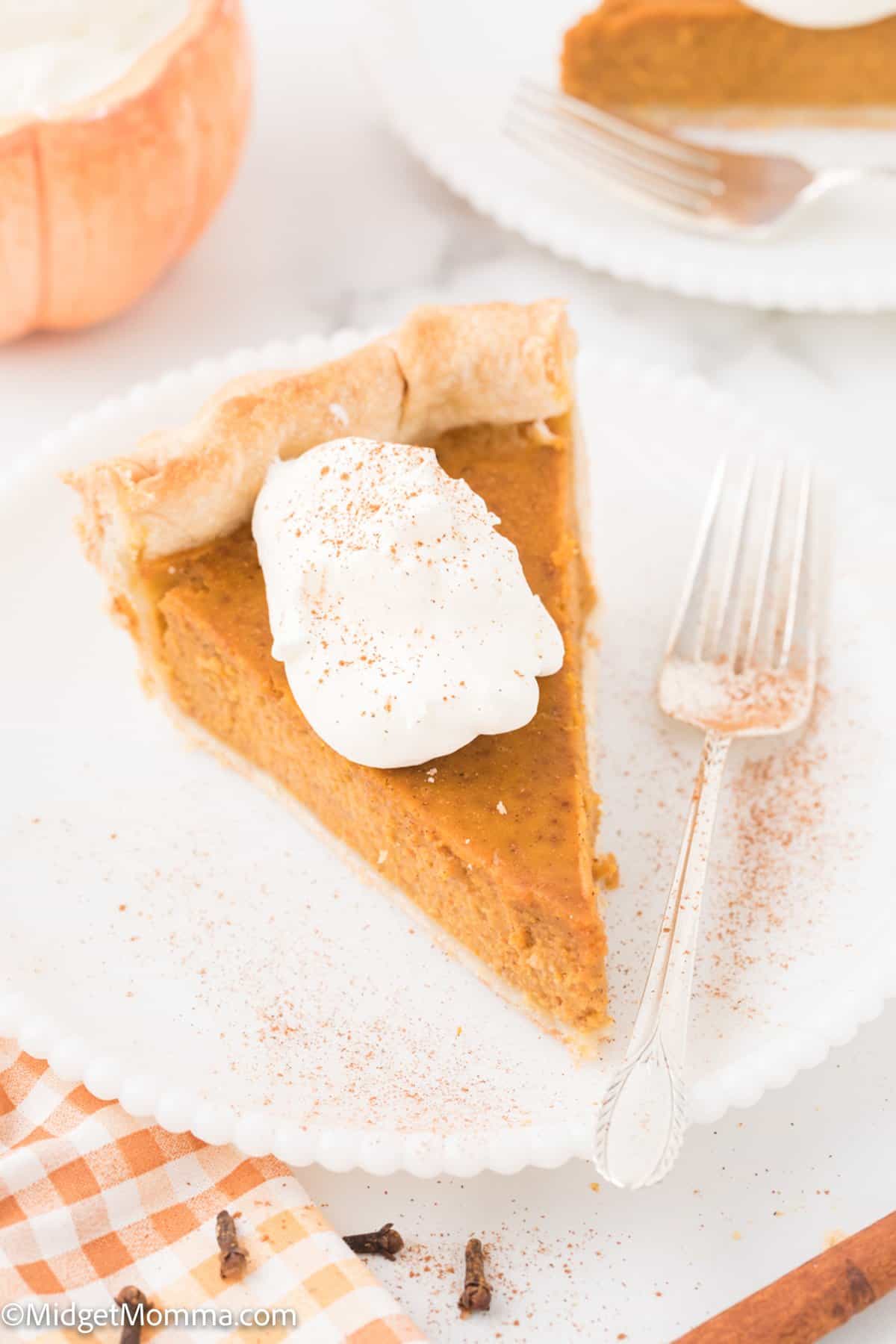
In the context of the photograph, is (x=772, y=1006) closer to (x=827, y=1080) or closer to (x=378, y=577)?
(x=827, y=1080)

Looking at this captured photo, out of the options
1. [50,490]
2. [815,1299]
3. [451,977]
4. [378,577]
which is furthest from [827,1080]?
[50,490]

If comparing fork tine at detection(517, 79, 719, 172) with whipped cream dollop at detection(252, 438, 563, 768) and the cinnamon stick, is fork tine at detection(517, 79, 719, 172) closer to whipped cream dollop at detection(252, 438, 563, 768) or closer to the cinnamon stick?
→ whipped cream dollop at detection(252, 438, 563, 768)

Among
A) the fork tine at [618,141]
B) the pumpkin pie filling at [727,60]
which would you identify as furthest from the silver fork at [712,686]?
the pumpkin pie filling at [727,60]

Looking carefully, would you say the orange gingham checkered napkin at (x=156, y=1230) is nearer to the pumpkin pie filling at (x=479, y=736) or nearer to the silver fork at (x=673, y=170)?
the pumpkin pie filling at (x=479, y=736)

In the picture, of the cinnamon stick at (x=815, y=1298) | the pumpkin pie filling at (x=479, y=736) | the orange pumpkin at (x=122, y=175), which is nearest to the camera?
the cinnamon stick at (x=815, y=1298)

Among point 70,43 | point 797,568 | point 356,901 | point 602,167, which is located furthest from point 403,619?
point 602,167

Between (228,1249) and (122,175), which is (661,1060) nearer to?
(228,1249)

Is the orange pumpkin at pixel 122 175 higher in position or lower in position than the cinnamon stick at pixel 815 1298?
higher
